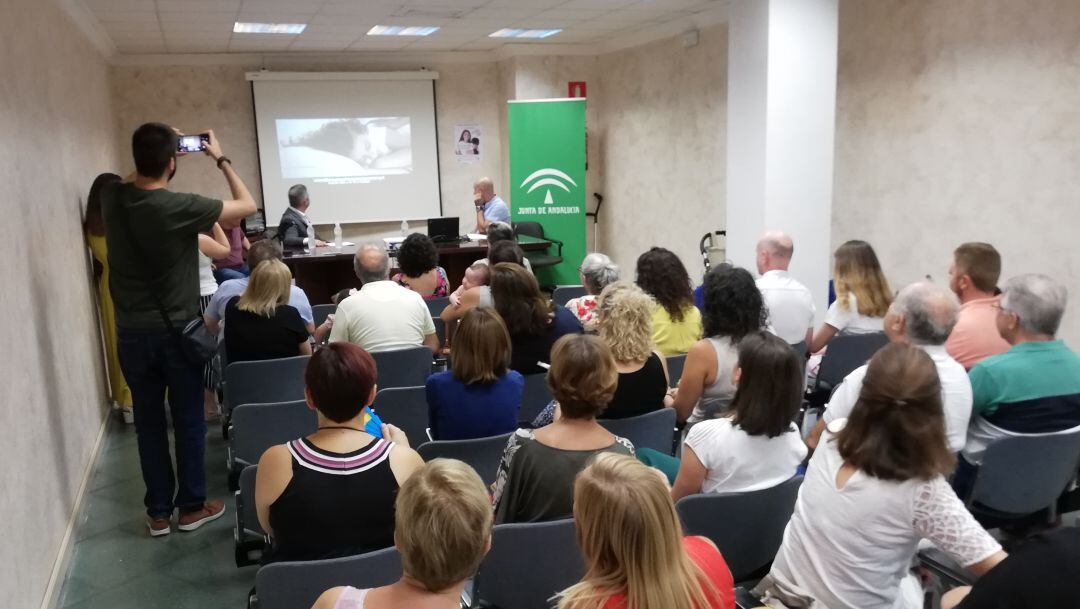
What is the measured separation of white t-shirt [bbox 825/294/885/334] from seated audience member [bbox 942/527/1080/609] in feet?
9.15

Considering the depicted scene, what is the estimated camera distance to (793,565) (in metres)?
2.00

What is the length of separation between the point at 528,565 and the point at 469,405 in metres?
0.98

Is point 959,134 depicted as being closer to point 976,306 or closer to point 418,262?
point 976,306

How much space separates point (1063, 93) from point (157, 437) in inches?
220

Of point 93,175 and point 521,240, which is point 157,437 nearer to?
point 93,175

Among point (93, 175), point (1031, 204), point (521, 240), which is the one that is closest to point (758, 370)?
point (1031, 204)

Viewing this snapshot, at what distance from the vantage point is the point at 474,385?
9.74 feet

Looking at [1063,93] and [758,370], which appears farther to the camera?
[1063,93]

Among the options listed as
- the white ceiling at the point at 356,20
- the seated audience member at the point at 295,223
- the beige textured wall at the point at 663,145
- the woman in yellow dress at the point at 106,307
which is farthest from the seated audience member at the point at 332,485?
the beige textured wall at the point at 663,145

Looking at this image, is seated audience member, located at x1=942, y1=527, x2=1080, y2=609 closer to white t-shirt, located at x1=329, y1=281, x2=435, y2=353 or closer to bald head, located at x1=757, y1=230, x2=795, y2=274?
white t-shirt, located at x1=329, y1=281, x2=435, y2=353

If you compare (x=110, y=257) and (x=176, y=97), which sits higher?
(x=176, y=97)

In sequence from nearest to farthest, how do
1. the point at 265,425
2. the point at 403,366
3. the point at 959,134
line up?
the point at 265,425, the point at 403,366, the point at 959,134

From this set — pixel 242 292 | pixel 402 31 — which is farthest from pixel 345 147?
pixel 242 292

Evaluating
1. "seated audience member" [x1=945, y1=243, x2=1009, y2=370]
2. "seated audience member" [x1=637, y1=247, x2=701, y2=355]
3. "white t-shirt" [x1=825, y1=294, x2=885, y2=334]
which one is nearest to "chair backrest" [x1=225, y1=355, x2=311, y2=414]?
"seated audience member" [x1=637, y1=247, x2=701, y2=355]
